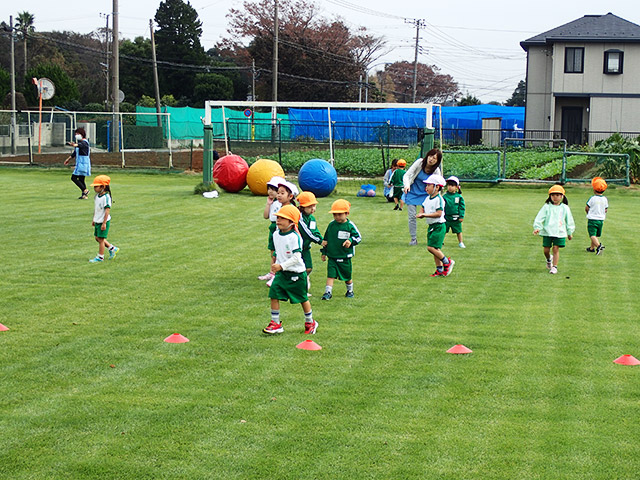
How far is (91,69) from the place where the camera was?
3526 inches

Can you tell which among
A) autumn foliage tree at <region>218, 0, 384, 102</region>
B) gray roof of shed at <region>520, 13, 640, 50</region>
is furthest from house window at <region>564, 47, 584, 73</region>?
autumn foliage tree at <region>218, 0, 384, 102</region>

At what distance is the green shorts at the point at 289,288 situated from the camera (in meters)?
8.81

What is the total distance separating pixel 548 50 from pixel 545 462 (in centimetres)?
4932

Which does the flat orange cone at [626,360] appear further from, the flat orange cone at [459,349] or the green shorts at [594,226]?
the green shorts at [594,226]

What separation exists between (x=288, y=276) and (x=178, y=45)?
248 ft

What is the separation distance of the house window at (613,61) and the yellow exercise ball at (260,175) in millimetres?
30940

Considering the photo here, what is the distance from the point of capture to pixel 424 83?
114 meters

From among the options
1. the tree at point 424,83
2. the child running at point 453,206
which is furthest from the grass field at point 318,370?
the tree at point 424,83

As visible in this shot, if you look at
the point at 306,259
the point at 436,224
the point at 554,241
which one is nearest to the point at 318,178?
the point at 436,224

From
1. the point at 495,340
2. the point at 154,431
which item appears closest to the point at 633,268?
the point at 495,340

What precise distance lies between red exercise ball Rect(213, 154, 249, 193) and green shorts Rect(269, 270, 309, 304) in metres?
16.8

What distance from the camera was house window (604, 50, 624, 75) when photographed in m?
48.9

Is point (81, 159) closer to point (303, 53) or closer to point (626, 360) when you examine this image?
point (626, 360)

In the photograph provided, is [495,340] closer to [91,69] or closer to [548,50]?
[548,50]
